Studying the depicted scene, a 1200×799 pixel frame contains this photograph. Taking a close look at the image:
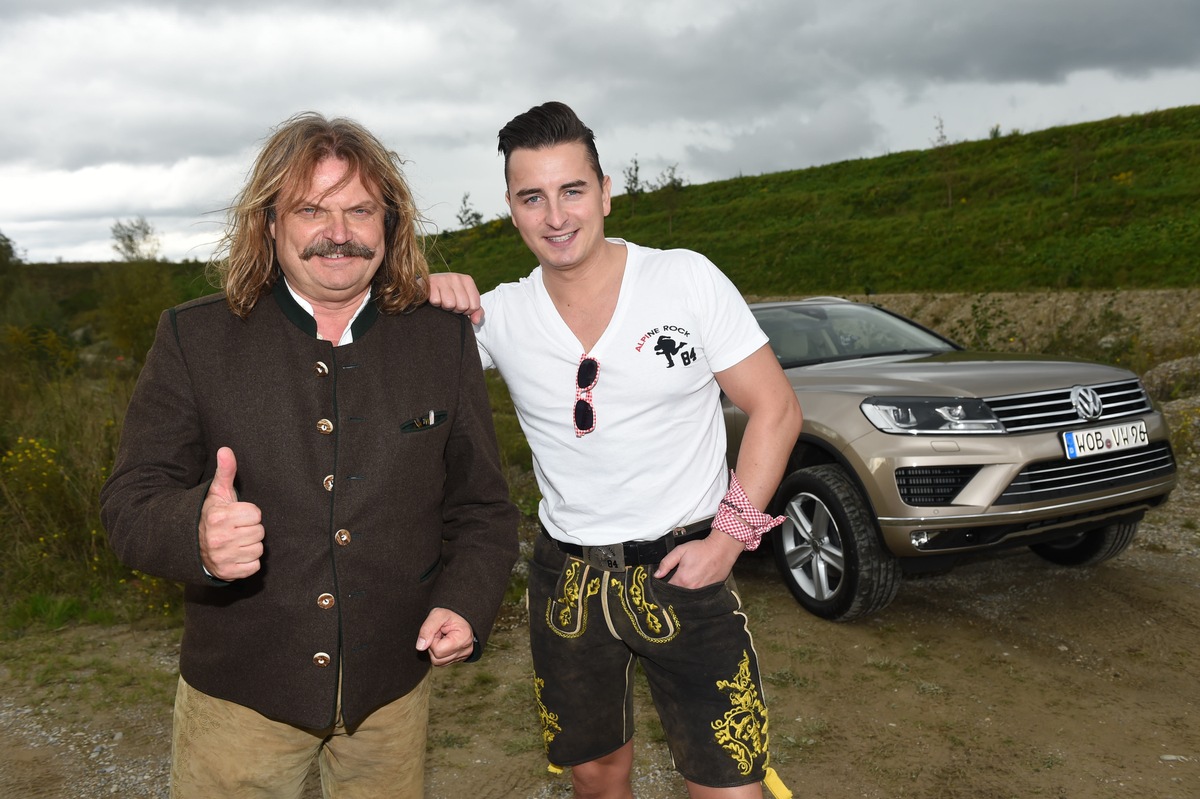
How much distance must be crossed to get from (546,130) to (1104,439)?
12.0 ft

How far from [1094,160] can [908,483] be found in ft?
84.9

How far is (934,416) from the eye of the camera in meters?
4.52

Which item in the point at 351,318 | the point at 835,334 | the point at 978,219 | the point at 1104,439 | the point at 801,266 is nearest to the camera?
the point at 351,318

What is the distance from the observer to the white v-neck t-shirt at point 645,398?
2328 millimetres

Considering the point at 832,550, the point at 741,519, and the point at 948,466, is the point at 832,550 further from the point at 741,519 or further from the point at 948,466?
the point at 741,519

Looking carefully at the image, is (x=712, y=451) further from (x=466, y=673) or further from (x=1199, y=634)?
(x=1199, y=634)

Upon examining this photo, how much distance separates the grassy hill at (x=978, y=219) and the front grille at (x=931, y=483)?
45.0 ft

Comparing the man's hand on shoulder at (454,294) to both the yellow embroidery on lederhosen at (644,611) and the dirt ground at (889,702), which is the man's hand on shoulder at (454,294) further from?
the dirt ground at (889,702)

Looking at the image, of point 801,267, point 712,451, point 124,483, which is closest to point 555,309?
point 712,451

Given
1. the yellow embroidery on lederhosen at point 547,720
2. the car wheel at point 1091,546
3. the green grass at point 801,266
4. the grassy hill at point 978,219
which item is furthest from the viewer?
the grassy hill at point 978,219

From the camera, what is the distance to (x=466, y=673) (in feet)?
15.3

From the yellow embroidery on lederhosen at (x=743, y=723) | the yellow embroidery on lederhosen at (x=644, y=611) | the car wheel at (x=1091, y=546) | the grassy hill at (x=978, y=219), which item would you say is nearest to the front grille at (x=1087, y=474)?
the car wheel at (x=1091, y=546)

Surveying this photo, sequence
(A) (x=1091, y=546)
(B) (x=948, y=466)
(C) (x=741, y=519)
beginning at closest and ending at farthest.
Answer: (C) (x=741, y=519)
(B) (x=948, y=466)
(A) (x=1091, y=546)

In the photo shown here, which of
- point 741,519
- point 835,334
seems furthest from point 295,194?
point 835,334
